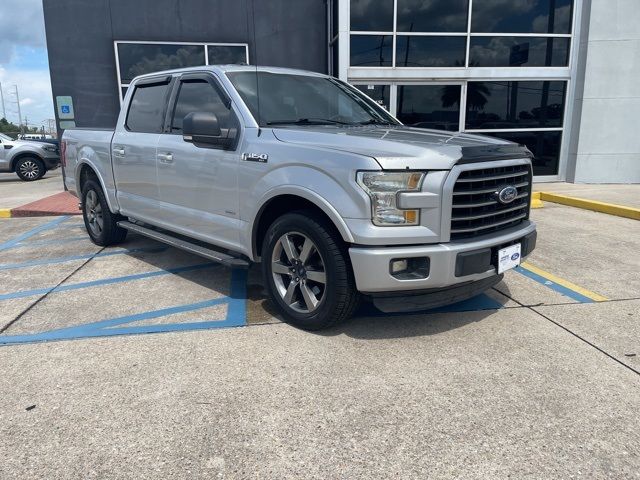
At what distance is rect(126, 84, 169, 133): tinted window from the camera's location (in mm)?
4941

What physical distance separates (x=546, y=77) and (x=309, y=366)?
436 inches

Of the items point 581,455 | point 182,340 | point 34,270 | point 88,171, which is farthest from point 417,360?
point 88,171

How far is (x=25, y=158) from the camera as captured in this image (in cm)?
1611

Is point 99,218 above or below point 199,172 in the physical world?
below

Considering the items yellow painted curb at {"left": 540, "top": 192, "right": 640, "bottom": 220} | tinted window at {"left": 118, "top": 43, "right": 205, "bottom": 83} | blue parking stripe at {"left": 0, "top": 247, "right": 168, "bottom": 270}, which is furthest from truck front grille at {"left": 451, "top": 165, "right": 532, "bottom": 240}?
tinted window at {"left": 118, "top": 43, "right": 205, "bottom": 83}

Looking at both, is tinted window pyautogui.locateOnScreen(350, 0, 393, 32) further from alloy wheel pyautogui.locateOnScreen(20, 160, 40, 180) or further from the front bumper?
alloy wheel pyautogui.locateOnScreen(20, 160, 40, 180)

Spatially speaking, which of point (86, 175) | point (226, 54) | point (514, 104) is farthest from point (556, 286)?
point (226, 54)

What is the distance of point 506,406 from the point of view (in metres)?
2.66

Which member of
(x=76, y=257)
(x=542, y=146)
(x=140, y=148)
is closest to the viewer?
(x=140, y=148)

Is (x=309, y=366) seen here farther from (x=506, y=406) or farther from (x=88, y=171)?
(x=88, y=171)

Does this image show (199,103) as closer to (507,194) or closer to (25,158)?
(507,194)

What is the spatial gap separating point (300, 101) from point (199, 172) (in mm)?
1064

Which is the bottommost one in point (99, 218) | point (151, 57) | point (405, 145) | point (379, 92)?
point (99, 218)

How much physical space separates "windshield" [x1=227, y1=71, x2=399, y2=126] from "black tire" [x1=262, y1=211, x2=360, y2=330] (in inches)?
37.3
